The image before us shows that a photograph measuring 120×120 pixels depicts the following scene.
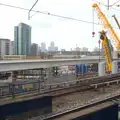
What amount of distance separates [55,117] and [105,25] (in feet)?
139

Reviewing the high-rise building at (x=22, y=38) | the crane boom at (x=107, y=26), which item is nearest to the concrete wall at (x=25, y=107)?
the crane boom at (x=107, y=26)

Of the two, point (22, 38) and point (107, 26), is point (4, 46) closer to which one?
point (22, 38)

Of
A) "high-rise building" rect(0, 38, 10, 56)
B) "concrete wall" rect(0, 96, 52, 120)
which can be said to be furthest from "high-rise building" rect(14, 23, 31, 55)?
"concrete wall" rect(0, 96, 52, 120)

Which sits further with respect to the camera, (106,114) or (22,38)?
(22,38)

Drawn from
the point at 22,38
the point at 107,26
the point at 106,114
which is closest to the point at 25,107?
the point at 106,114

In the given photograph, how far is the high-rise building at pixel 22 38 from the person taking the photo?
77875 mm

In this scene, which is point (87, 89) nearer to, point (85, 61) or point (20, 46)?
point (85, 61)

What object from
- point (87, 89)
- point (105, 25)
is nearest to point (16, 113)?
point (87, 89)

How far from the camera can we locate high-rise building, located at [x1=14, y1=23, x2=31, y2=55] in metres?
77.9

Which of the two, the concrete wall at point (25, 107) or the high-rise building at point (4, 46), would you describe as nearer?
the concrete wall at point (25, 107)

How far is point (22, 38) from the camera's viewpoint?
8738cm

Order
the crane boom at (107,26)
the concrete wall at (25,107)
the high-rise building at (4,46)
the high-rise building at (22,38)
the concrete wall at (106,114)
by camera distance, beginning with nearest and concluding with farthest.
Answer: the concrete wall at (106,114) < the concrete wall at (25,107) < the crane boom at (107,26) < the high-rise building at (22,38) < the high-rise building at (4,46)

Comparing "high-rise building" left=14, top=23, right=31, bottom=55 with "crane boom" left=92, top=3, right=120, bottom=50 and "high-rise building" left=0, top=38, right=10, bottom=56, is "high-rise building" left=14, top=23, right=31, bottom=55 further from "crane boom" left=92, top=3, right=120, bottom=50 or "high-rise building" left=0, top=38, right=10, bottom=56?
"crane boom" left=92, top=3, right=120, bottom=50

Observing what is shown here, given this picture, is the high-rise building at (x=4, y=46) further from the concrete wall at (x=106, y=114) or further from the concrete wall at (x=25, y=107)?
the concrete wall at (x=106, y=114)
